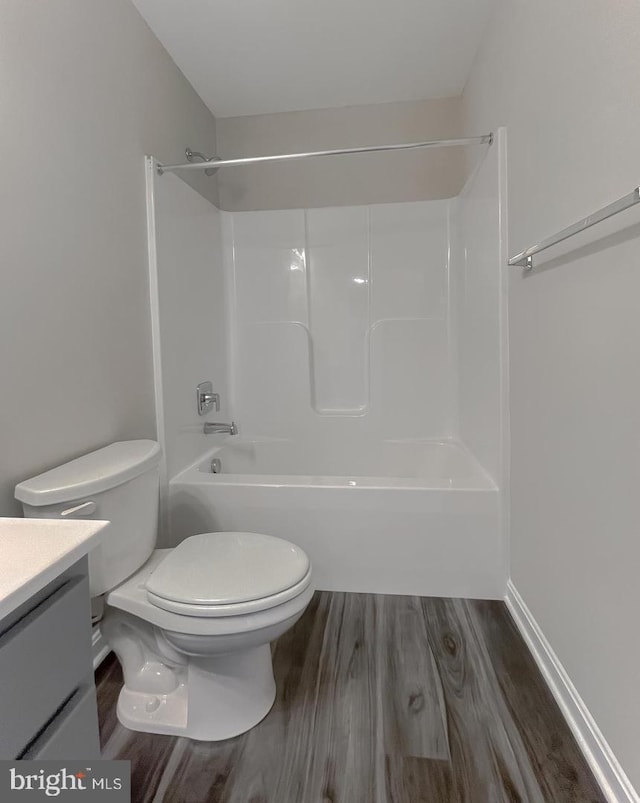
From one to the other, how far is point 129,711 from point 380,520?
105cm

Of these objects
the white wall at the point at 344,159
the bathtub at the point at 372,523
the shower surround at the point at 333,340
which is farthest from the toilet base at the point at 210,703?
the white wall at the point at 344,159

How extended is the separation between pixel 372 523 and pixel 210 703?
88 cm

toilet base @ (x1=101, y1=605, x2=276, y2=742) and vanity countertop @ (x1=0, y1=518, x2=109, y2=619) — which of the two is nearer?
vanity countertop @ (x1=0, y1=518, x2=109, y2=619)

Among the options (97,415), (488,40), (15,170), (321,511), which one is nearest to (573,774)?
(321,511)

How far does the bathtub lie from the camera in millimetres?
1920

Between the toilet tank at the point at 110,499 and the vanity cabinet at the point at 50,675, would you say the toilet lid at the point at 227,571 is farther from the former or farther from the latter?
the vanity cabinet at the point at 50,675

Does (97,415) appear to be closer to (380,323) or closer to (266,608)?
(266,608)

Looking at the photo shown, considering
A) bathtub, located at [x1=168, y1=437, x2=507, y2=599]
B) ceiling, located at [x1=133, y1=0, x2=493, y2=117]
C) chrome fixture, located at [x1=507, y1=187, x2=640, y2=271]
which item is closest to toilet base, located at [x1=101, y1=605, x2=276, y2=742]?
bathtub, located at [x1=168, y1=437, x2=507, y2=599]

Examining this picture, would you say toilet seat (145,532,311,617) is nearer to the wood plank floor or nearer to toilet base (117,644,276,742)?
toilet base (117,644,276,742)

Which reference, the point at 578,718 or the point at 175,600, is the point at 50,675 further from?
the point at 578,718

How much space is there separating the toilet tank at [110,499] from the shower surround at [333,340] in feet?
1.91

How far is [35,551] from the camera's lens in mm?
743

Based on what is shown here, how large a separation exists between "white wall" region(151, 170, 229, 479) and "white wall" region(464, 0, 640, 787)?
1.40 meters

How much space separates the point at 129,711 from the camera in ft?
4.53
